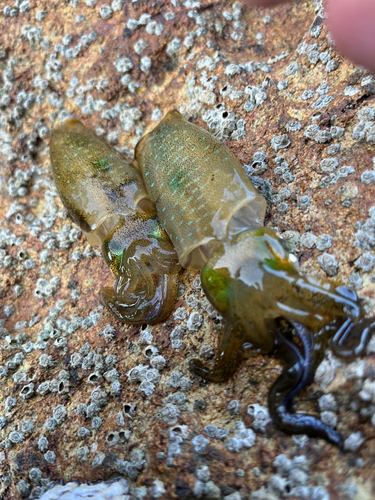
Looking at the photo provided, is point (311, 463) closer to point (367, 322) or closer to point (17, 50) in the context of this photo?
point (367, 322)

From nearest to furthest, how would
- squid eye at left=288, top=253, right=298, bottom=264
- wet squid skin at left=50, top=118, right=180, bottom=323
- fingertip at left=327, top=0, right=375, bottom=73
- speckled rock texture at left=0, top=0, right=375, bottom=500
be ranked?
fingertip at left=327, top=0, right=375, bottom=73, speckled rock texture at left=0, top=0, right=375, bottom=500, squid eye at left=288, top=253, right=298, bottom=264, wet squid skin at left=50, top=118, right=180, bottom=323

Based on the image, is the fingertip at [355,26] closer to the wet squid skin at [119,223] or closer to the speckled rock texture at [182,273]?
the speckled rock texture at [182,273]

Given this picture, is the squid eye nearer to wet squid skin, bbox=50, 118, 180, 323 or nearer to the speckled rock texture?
the speckled rock texture

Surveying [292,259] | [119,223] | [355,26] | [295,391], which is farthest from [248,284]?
[355,26]

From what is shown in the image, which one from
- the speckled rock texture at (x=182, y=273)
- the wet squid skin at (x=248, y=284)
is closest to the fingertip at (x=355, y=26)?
the speckled rock texture at (x=182, y=273)

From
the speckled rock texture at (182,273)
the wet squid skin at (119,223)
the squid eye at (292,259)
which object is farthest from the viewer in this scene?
the wet squid skin at (119,223)

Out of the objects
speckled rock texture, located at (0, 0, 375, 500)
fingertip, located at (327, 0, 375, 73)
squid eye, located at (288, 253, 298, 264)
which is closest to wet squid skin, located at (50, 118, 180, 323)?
speckled rock texture, located at (0, 0, 375, 500)

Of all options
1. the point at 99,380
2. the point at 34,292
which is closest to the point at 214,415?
the point at 99,380

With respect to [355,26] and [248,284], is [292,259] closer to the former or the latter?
[248,284]
